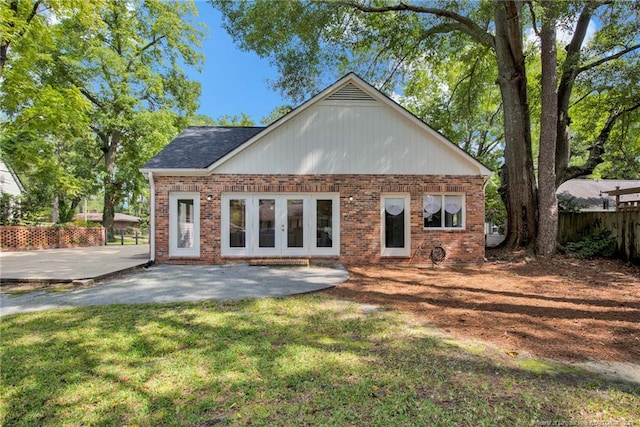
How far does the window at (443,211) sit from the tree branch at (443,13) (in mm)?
6415

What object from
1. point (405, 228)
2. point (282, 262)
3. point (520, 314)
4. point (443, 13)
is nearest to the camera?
point (520, 314)

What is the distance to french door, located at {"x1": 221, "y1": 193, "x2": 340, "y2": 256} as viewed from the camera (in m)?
11.1

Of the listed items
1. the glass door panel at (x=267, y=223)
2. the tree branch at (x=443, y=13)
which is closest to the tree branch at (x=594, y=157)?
the tree branch at (x=443, y=13)

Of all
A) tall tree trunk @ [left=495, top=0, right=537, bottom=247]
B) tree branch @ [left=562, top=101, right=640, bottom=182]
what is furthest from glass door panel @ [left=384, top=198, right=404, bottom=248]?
tree branch @ [left=562, top=101, right=640, bottom=182]

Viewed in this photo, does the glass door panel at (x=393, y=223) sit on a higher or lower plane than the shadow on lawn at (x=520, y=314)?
higher

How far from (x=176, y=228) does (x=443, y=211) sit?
349 inches

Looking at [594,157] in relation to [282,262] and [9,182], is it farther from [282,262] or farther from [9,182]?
[9,182]

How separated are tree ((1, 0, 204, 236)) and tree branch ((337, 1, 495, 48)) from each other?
14.3 meters

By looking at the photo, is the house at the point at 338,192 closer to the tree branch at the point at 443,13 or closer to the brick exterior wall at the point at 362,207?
the brick exterior wall at the point at 362,207

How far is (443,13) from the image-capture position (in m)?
12.6

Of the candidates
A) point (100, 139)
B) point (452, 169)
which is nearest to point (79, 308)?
point (452, 169)

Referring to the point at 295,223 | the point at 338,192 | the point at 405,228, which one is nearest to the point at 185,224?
the point at 295,223

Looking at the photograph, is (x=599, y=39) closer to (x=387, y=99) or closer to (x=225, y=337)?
(x=387, y=99)

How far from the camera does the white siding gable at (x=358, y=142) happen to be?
1116cm
